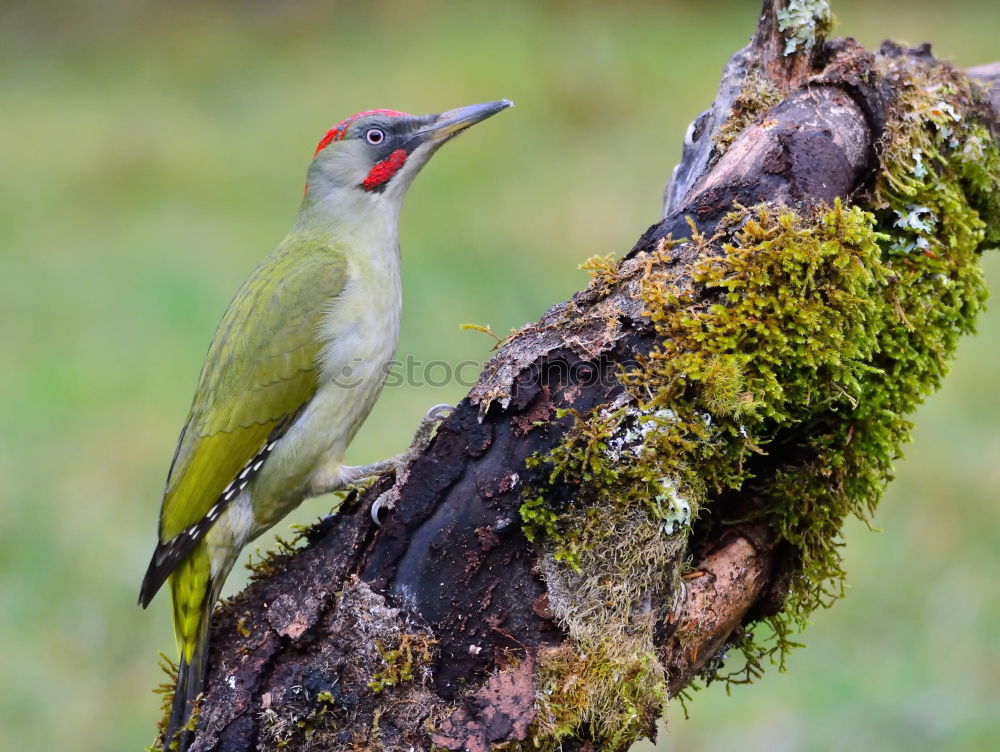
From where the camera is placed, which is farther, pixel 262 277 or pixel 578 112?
pixel 578 112

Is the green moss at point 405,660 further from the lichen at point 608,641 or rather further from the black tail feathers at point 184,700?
the black tail feathers at point 184,700

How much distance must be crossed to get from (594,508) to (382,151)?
7.92ft

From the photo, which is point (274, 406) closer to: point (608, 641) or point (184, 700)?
point (184, 700)

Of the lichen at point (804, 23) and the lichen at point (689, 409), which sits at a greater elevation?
the lichen at point (804, 23)

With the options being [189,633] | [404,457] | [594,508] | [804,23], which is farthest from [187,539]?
[804,23]

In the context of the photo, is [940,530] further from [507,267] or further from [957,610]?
[507,267]

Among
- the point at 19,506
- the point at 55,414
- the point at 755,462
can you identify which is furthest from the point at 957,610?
the point at 55,414

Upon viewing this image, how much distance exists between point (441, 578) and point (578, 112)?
9999 millimetres

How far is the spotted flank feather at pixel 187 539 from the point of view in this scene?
3996 millimetres

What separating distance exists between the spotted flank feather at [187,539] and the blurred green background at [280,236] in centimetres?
213

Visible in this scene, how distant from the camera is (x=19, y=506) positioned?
742 cm

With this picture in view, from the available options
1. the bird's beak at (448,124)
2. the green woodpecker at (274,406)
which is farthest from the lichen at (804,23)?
the green woodpecker at (274,406)

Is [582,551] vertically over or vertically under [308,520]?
under

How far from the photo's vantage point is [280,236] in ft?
36.9
